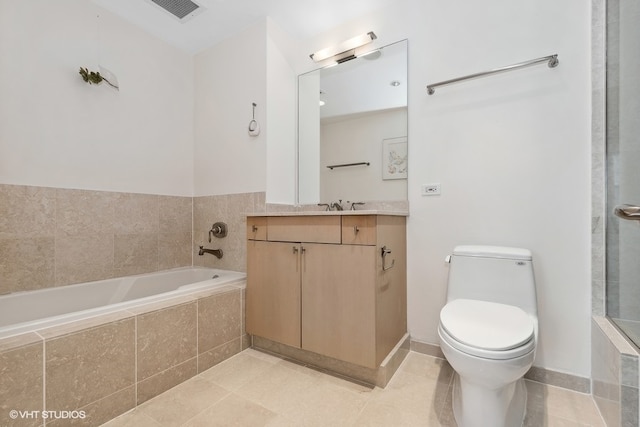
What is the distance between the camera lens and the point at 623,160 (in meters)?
1.25

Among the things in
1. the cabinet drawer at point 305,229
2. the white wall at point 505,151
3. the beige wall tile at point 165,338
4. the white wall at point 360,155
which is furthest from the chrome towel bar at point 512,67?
the beige wall tile at point 165,338

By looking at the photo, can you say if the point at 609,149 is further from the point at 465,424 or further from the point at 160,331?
the point at 160,331

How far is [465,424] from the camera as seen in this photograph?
3.59 feet

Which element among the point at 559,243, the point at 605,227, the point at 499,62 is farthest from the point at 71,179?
the point at 605,227

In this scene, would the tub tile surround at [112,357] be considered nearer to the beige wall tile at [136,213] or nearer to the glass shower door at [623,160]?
the beige wall tile at [136,213]

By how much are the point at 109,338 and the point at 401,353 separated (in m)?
1.52

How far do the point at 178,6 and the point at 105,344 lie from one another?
2173 millimetres

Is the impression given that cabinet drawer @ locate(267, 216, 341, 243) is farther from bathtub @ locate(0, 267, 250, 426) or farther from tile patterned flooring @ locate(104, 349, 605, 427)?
tile patterned flooring @ locate(104, 349, 605, 427)

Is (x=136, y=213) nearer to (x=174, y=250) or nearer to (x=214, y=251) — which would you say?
(x=174, y=250)

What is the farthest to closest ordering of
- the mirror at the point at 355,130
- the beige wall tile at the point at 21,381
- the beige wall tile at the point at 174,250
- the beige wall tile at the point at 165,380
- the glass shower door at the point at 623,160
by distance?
the beige wall tile at the point at 174,250 < the mirror at the point at 355,130 < the beige wall tile at the point at 165,380 < the glass shower door at the point at 623,160 < the beige wall tile at the point at 21,381

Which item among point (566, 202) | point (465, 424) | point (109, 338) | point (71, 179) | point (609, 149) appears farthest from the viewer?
point (71, 179)

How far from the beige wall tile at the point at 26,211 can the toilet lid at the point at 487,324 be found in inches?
91.1

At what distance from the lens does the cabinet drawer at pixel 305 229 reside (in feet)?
4.93

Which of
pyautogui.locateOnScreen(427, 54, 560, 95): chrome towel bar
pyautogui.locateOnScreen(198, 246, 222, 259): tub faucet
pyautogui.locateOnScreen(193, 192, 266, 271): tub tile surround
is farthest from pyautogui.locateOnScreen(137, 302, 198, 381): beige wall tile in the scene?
pyautogui.locateOnScreen(427, 54, 560, 95): chrome towel bar
